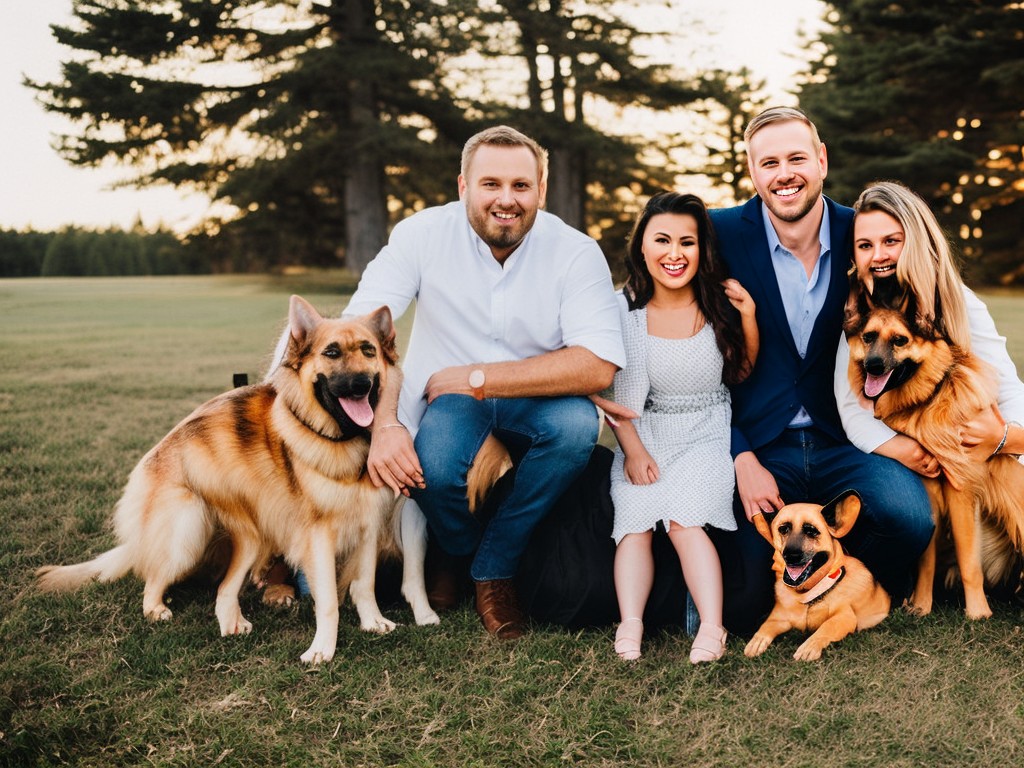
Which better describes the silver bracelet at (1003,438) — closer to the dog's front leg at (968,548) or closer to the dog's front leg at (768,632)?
the dog's front leg at (968,548)

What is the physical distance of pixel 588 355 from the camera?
117 inches

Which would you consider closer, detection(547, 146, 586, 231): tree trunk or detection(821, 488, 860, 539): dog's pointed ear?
detection(821, 488, 860, 539): dog's pointed ear

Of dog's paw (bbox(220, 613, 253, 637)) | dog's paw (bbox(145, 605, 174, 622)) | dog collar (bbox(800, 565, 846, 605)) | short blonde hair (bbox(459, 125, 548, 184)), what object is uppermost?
short blonde hair (bbox(459, 125, 548, 184))

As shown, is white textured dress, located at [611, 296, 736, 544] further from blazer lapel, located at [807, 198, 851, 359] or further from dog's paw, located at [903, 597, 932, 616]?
dog's paw, located at [903, 597, 932, 616]

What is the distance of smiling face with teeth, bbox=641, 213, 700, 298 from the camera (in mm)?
2988

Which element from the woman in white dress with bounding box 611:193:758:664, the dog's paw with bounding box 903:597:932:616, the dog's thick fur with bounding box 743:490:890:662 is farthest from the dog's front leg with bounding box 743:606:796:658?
the dog's paw with bounding box 903:597:932:616

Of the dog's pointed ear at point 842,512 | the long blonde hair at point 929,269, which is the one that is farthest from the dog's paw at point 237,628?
the long blonde hair at point 929,269

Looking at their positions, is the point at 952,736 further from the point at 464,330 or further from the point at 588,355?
the point at 464,330

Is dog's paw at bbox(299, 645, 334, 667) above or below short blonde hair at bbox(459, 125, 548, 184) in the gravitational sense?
below

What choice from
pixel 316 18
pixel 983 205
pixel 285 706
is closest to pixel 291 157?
pixel 316 18

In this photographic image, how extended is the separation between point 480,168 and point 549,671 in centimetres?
179

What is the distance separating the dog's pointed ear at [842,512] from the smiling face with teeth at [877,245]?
746 millimetres

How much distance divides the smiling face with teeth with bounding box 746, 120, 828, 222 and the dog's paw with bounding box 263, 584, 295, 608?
7.67 feet

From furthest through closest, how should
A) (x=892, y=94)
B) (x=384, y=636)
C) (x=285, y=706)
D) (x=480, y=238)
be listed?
(x=892, y=94) < (x=480, y=238) < (x=384, y=636) < (x=285, y=706)
